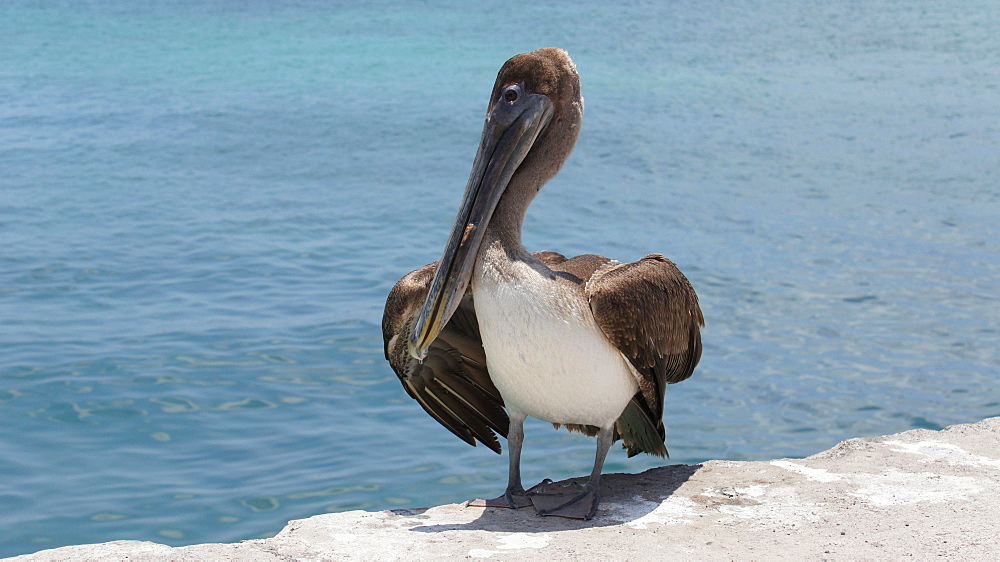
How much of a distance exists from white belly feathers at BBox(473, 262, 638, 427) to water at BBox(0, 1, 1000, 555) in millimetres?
1816

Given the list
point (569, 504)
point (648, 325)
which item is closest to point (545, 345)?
point (648, 325)

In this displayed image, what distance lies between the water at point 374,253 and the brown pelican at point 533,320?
1.35 m

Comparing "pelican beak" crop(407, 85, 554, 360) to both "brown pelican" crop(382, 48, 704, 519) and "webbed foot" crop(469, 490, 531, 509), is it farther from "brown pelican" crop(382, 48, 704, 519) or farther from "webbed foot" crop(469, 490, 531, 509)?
"webbed foot" crop(469, 490, 531, 509)

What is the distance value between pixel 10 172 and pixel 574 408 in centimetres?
942

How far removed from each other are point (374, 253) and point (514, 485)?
507 centimetres

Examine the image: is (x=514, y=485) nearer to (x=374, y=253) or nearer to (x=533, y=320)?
(x=533, y=320)

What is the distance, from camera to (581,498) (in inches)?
141

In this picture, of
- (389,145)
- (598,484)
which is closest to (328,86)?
(389,145)

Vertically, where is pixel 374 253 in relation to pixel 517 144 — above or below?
below

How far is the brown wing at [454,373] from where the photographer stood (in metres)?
3.71

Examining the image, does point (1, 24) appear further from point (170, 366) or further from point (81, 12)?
point (170, 366)

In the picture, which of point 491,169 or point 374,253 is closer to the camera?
point 491,169

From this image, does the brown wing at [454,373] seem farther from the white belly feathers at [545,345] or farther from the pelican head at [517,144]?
the white belly feathers at [545,345]

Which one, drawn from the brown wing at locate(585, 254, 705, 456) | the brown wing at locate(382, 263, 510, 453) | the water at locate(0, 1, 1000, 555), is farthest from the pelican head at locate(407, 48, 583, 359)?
the water at locate(0, 1, 1000, 555)
